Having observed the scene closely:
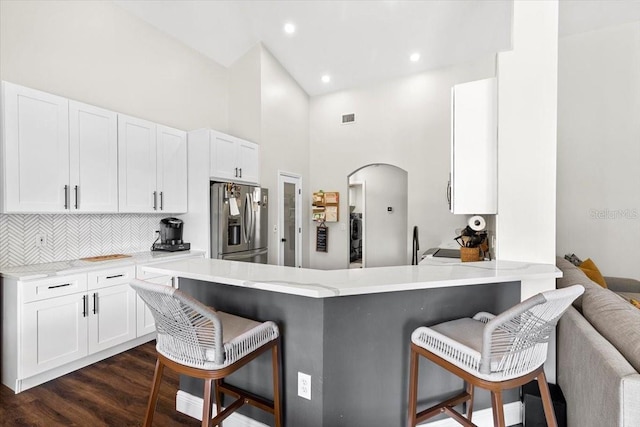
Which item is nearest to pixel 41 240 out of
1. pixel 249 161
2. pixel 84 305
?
pixel 84 305

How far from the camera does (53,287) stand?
248 centimetres

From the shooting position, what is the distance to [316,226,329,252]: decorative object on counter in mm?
6023

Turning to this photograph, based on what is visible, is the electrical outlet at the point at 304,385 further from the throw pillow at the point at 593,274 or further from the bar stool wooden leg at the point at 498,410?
the throw pillow at the point at 593,274

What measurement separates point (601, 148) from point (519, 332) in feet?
14.0

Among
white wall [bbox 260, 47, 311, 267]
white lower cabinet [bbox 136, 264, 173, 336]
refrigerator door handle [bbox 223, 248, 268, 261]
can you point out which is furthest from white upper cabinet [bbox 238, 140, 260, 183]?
white lower cabinet [bbox 136, 264, 173, 336]

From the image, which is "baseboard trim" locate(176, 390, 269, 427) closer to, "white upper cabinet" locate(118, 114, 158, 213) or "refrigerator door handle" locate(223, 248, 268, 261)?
"refrigerator door handle" locate(223, 248, 268, 261)

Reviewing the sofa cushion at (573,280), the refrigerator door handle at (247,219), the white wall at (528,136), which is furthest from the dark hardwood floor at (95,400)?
the sofa cushion at (573,280)

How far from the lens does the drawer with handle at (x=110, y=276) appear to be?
2.73m

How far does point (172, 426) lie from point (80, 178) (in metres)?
2.28

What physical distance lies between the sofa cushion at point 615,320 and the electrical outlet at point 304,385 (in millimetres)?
1354

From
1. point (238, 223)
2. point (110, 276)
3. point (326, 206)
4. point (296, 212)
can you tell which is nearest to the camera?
point (110, 276)

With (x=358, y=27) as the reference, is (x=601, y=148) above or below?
below

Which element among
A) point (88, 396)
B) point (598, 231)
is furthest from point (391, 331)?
point (598, 231)

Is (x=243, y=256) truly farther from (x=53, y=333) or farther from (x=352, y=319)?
(x=352, y=319)
